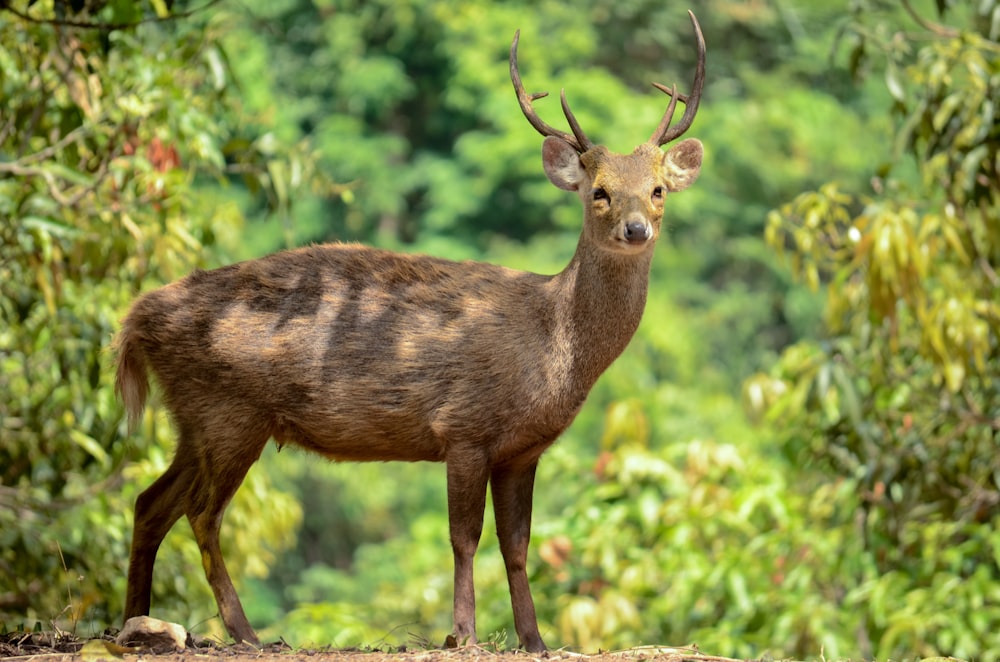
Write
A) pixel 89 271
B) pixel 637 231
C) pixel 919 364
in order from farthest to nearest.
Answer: pixel 919 364
pixel 89 271
pixel 637 231

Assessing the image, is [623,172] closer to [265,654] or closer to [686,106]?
[686,106]

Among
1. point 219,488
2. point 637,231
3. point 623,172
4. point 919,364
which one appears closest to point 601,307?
point 637,231

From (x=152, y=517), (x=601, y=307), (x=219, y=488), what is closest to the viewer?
(x=601, y=307)

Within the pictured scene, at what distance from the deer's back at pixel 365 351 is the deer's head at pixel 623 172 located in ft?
1.35

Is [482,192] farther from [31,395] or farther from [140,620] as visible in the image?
[140,620]

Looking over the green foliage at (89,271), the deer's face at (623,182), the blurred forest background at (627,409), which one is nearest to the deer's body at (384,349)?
the deer's face at (623,182)

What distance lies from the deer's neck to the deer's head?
0.09 m

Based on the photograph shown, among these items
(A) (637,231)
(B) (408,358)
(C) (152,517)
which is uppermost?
(A) (637,231)

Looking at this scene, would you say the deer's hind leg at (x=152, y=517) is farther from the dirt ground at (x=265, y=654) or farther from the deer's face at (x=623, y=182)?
the deer's face at (x=623, y=182)

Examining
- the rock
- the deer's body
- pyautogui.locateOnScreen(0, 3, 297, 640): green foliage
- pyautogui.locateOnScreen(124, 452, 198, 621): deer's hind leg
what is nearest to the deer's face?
the deer's body

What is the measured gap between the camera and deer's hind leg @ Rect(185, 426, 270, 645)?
5.94m

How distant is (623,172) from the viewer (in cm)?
576

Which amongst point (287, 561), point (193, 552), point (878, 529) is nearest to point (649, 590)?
point (878, 529)

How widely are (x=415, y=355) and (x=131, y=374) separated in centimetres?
135
